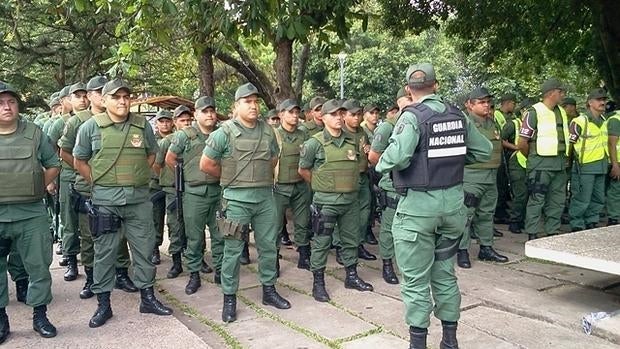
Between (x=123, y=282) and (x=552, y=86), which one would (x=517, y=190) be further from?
(x=123, y=282)

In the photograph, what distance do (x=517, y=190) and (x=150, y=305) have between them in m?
5.88

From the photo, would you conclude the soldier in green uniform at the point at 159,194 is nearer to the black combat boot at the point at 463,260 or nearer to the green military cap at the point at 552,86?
the black combat boot at the point at 463,260

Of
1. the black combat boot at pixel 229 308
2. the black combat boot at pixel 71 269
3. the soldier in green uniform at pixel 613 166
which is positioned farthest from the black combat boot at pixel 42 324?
the soldier in green uniform at pixel 613 166

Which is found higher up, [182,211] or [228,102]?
[228,102]

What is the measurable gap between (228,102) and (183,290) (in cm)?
2120

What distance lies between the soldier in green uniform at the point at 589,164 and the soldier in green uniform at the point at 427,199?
4.23m

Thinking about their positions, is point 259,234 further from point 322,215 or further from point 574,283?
point 574,283

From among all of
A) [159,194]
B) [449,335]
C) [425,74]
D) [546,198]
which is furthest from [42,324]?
[546,198]

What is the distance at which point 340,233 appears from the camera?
5.73 metres

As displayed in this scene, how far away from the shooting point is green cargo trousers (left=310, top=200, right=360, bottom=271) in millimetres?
5484

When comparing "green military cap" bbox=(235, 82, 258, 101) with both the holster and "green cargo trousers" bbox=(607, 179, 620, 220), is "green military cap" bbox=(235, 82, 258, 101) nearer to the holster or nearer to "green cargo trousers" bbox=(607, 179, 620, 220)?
the holster

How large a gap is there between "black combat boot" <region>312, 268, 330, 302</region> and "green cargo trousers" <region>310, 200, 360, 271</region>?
0.22ft

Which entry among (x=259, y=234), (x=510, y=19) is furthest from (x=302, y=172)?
(x=510, y=19)

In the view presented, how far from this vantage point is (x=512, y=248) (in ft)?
24.0
